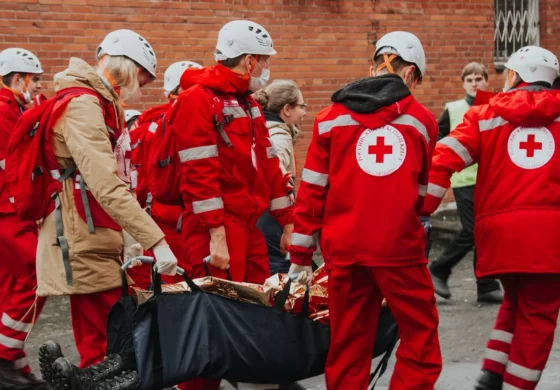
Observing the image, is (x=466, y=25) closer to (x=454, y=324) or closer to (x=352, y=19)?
(x=352, y=19)

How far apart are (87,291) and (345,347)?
1.37m

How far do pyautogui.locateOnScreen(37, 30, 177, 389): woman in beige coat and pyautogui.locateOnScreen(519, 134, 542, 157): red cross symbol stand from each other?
6.74 feet

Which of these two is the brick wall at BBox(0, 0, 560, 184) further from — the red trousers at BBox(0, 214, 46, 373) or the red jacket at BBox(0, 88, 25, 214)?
the red trousers at BBox(0, 214, 46, 373)

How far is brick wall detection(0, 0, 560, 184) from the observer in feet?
33.9

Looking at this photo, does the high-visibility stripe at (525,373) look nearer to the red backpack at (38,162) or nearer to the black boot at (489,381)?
the black boot at (489,381)

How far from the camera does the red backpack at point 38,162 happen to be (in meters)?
5.12

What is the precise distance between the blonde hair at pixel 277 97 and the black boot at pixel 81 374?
2705 mm

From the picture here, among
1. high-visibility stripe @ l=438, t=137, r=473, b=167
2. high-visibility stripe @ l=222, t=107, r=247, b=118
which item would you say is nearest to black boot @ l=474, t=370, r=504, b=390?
high-visibility stripe @ l=438, t=137, r=473, b=167

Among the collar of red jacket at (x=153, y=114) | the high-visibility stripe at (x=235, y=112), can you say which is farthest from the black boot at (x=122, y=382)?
the collar of red jacket at (x=153, y=114)

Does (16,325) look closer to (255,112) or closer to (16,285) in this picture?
(16,285)

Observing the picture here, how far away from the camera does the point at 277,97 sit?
6902 millimetres

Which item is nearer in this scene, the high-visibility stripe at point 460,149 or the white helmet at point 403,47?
the white helmet at point 403,47

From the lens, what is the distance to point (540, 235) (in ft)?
18.1

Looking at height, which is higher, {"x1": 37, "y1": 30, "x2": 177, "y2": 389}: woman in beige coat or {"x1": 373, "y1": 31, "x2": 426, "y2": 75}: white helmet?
{"x1": 373, "y1": 31, "x2": 426, "y2": 75}: white helmet
